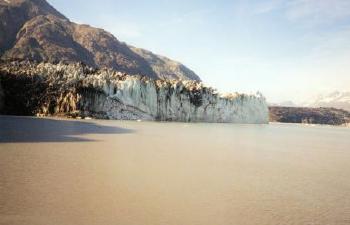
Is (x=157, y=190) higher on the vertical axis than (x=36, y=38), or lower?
lower

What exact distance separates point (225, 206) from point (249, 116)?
66.6 metres

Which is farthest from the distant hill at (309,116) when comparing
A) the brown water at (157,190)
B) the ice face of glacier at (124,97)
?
the brown water at (157,190)

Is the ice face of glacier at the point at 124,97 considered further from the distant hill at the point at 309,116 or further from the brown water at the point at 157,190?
the distant hill at the point at 309,116

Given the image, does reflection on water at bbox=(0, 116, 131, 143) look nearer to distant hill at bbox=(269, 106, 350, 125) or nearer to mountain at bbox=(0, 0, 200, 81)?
mountain at bbox=(0, 0, 200, 81)

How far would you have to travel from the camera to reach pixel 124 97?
2174 inches

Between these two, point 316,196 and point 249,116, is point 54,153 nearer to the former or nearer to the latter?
point 316,196

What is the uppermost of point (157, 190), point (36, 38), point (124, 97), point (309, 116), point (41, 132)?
point (36, 38)

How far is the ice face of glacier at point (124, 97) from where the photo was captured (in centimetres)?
5147

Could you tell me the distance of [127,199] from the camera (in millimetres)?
8555

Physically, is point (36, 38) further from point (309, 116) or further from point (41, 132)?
point (41, 132)

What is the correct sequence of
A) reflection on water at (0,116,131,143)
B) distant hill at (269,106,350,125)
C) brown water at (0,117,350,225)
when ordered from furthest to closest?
distant hill at (269,106,350,125) < reflection on water at (0,116,131,143) < brown water at (0,117,350,225)

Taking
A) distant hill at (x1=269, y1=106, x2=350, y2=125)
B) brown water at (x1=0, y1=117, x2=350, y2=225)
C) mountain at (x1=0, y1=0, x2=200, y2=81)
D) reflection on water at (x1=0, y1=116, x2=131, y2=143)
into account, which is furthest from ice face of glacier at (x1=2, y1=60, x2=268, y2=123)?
distant hill at (x1=269, y1=106, x2=350, y2=125)

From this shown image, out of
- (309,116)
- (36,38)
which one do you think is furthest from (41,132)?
(309,116)

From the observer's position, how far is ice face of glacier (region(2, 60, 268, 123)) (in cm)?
5147
